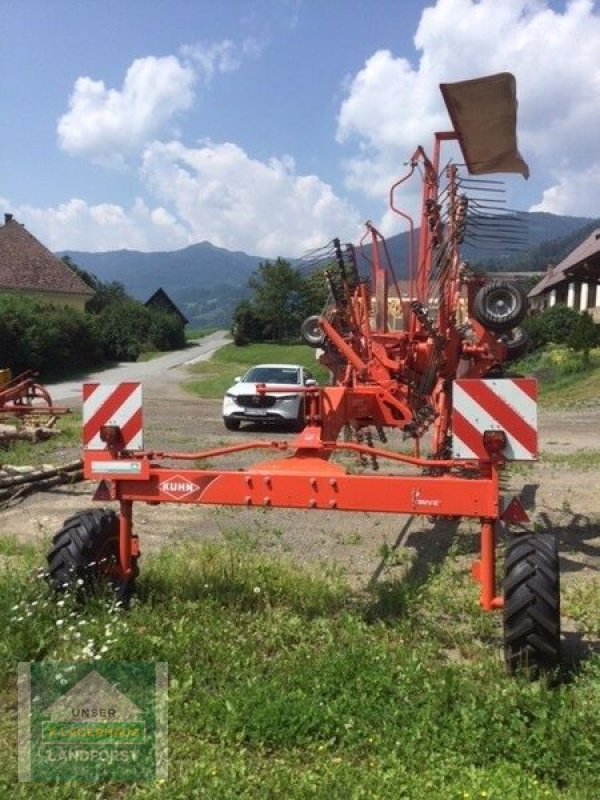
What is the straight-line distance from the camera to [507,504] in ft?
15.5

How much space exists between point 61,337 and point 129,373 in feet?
14.5

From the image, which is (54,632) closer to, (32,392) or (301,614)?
(301,614)

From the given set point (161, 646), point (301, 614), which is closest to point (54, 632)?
point (161, 646)

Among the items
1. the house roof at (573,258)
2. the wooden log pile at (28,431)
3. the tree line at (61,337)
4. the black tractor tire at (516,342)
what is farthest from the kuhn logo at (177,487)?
the house roof at (573,258)

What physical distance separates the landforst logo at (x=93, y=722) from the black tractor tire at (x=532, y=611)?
1.77 metres

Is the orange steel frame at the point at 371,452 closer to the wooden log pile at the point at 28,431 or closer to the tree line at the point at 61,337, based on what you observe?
the wooden log pile at the point at 28,431

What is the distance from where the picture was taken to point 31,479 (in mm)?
9336

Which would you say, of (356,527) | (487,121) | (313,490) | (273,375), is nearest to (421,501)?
(313,490)

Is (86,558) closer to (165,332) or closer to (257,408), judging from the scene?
(257,408)

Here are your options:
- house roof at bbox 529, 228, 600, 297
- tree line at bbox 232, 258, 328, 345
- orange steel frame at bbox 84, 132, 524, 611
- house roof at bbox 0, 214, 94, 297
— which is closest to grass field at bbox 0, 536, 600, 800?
orange steel frame at bbox 84, 132, 524, 611

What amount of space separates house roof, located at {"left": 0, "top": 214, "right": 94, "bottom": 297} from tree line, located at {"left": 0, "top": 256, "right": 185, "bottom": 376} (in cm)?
387

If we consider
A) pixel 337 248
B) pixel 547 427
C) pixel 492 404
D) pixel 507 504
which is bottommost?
pixel 547 427

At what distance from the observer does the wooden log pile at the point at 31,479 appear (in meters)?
9.03

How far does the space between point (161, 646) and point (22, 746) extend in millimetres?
978
